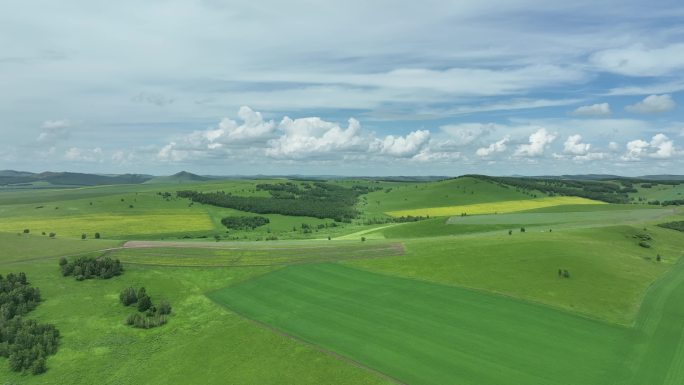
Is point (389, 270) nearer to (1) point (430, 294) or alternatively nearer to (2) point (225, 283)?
(1) point (430, 294)

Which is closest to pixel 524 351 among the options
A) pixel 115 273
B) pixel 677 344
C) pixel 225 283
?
pixel 677 344

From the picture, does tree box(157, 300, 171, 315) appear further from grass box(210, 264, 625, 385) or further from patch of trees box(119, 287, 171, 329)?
grass box(210, 264, 625, 385)

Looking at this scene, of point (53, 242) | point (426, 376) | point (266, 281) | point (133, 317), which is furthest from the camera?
point (53, 242)

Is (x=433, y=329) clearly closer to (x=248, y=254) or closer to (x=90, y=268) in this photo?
(x=248, y=254)

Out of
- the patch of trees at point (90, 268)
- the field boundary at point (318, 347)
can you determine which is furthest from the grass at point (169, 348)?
the patch of trees at point (90, 268)

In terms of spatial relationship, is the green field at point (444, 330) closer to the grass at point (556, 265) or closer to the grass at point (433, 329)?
the grass at point (433, 329)

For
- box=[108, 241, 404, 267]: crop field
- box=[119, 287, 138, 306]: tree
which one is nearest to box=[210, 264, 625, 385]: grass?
box=[119, 287, 138, 306]: tree

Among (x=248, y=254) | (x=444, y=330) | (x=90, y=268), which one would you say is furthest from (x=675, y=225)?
(x=90, y=268)

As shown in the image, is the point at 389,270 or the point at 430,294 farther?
the point at 389,270
